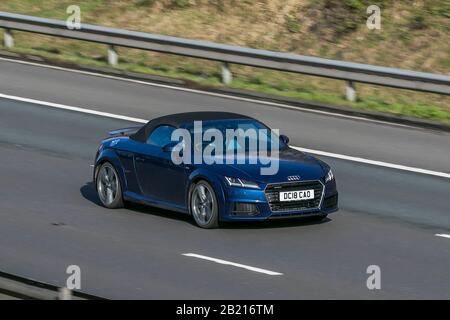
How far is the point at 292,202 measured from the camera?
1536cm

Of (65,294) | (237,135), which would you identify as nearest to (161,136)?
(237,135)

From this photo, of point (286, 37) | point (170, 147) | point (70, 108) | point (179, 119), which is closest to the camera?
point (170, 147)

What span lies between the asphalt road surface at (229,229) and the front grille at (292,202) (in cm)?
34

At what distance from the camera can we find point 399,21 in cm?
2923

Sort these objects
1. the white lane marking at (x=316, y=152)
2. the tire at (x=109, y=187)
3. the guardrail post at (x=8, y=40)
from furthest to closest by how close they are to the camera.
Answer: the guardrail post at (x=8, y=40), the white lane marking at (x=316, y=152), the tire at (x=109, y=187)

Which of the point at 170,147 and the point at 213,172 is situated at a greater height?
the point at 170,147

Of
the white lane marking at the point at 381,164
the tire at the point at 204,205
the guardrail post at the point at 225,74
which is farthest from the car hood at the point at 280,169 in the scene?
the guardrail post at the point at 225,74

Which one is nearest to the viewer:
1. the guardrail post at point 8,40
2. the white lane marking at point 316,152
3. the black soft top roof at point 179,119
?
the black soft top roof at point 179,119

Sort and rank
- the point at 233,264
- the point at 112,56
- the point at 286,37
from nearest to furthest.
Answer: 1. the point at 233,264
2. the point at 112,56
3. the point at 286,37

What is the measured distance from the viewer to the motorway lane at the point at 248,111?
69.4 ft

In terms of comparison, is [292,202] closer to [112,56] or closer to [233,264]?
Result: [233,264]

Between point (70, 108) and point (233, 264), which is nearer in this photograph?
point (233, 264)

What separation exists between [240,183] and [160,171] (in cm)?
146

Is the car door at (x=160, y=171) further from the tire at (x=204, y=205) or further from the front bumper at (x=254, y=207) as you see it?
the front bumper at (x=254, y=207)
